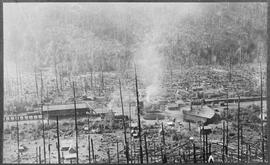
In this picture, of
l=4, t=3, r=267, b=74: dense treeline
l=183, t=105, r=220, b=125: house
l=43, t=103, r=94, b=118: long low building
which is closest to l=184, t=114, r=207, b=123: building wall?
l=183, t=105, r=220, b=125: house

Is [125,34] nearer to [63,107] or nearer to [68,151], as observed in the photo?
[63,107]

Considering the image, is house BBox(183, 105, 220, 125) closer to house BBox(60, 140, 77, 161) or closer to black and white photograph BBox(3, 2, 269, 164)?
black and white photograph BBox(3, 2, 269, 164)

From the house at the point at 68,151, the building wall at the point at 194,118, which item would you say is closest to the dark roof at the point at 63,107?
the house at the point at 68,151

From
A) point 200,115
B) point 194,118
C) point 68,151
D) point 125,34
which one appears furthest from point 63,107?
point 200,115

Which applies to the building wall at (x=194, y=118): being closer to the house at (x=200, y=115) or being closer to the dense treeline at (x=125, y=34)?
the house at (x=200, y=115)

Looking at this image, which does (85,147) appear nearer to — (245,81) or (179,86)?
(179,86)

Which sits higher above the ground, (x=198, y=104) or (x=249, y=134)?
(x=198, y=104)

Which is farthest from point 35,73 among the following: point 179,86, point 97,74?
point 179,86
